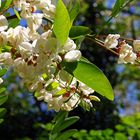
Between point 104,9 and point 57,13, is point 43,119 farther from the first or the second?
point 57,13

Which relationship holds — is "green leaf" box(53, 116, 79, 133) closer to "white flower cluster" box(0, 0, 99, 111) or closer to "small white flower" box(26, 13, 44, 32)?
"white flower cluster" box(0, 0, 99, 111)

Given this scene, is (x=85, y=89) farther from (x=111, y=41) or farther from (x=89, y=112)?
(x=89, y=112)

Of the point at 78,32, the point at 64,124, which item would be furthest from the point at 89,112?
the point at 78,32

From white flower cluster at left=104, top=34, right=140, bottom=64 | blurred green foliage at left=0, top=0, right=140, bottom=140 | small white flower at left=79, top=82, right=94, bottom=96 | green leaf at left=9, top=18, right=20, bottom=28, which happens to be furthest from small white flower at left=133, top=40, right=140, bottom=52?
blurred green foliage at left=0, top=0, right=140, bottom=140

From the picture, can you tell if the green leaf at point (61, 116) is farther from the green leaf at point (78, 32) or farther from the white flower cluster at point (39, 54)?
the green leaf at point (78, 32)

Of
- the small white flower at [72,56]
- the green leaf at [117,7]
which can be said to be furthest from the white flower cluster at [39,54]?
the green leaf at [117,7]
